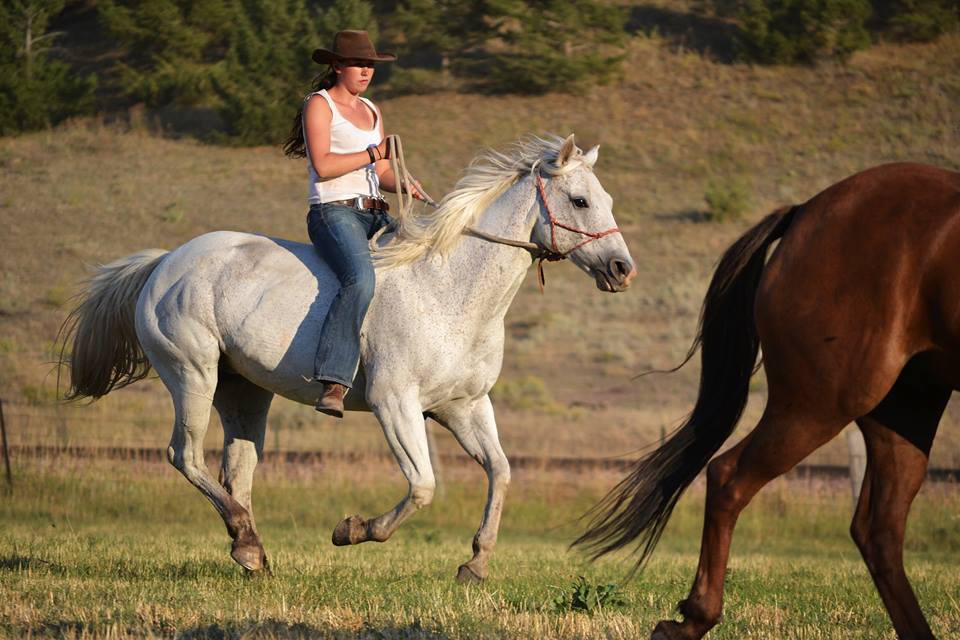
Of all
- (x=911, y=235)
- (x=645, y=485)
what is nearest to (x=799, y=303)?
(x=911, y=235)

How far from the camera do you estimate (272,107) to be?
4731 cm

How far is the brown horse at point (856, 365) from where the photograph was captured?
180 inches

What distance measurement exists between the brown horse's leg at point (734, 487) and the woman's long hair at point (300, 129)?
12.3 ft

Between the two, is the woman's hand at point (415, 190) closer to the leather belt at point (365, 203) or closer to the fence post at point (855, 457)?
the leather belt at point (365, 203)

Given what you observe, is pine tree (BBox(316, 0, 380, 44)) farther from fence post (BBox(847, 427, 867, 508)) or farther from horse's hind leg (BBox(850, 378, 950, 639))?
horse's hind leg (BBox(850, 378, 950, 639))

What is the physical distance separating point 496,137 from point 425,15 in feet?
22.6

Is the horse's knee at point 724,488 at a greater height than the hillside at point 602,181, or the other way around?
the horse's knee at point 724,488

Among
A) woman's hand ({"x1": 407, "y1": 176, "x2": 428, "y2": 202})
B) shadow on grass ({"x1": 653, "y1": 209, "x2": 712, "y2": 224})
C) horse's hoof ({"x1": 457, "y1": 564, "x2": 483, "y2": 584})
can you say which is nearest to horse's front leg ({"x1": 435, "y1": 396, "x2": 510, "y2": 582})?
horse's hoof ({"x1": 457, "y1": 564, "x2": 483, "y2": 584})

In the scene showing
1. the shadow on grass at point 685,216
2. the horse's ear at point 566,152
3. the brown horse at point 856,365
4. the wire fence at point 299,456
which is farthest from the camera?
the shadow on grass at point 685,216

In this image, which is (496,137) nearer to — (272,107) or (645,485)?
(272,107)

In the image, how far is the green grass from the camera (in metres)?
5.48

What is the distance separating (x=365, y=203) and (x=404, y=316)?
89 centimetres

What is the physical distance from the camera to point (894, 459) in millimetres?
5102

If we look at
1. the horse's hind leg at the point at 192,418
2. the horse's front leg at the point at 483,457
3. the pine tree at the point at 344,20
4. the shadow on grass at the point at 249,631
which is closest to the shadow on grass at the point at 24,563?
the horse's hind leg at the point at 192,418
